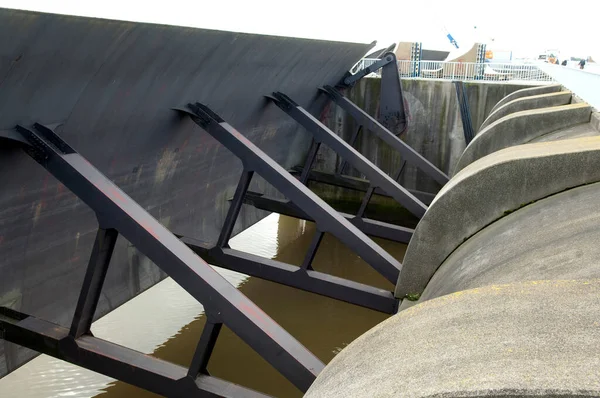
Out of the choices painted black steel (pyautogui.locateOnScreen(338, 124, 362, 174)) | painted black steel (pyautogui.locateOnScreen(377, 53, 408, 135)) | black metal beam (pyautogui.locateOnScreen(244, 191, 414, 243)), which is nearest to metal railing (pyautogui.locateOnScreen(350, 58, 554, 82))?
painted black steel (pyautogui.locateOnScreen(377, 53, 408, 135))

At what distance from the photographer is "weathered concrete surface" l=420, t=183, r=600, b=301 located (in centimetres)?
336

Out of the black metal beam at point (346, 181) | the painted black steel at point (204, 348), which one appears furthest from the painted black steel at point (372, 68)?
the painted black steel at point (204, 348)

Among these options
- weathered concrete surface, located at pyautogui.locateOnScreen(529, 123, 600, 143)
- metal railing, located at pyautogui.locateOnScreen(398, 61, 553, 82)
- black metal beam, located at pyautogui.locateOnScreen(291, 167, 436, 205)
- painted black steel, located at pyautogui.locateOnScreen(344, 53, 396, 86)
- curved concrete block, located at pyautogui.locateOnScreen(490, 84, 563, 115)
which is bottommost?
black metal beam, located at pyautogui.locateOnScreen(291, 167, 436, 205)

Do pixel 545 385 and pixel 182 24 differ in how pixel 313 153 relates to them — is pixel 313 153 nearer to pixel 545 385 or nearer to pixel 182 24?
pixel 182 24

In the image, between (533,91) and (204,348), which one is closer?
(204,348)

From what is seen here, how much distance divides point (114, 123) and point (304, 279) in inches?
92.2

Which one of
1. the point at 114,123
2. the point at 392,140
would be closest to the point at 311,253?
the point at 114,123

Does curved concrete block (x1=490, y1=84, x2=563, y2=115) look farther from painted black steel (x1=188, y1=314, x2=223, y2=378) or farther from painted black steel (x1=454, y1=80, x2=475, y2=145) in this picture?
painted black steel (x1=188, y1=314, x2=223, y2=378)

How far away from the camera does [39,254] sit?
4832 mm

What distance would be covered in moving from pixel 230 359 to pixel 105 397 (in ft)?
4.59

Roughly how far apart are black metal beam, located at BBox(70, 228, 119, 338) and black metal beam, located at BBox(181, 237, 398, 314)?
225 centimetres

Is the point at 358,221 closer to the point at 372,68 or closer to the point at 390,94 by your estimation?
the point at 372,68

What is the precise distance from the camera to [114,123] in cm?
527

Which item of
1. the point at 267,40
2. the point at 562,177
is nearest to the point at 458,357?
the point at 562,177
